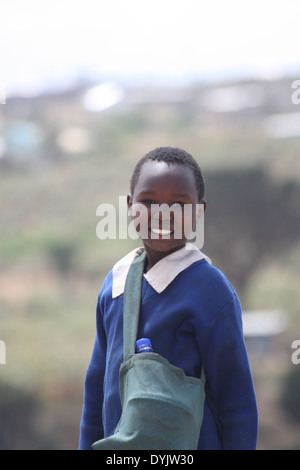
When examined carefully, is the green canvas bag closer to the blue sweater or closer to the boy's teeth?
the blue sweater

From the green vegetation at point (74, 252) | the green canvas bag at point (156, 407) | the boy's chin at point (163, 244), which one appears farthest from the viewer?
the green vegetation at point (74, 252)

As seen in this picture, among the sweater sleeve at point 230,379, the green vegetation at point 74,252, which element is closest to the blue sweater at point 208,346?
the sweater sleeve at point 230,379

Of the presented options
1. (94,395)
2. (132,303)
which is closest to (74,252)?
(94,395)

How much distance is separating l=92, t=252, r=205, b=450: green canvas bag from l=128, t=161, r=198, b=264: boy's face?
0.29 metres

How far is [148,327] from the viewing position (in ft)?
5.30

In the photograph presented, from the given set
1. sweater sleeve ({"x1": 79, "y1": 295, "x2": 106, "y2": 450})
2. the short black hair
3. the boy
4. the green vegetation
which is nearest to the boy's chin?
the boy

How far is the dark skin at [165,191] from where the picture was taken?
1639 millimetres

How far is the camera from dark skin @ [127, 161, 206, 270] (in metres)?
1.64

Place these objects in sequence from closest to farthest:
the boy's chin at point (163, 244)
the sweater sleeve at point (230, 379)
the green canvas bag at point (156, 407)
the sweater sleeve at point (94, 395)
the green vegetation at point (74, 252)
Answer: the green canvas bag at point (156, 407)
the sweater sleeve at point (230, 379)
the boy's chin at point (163, 244)
the sweater sleeve at point (94, 395)
the green vegetation at point (74, 252)

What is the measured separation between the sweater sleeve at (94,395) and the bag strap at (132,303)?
14 centimetres

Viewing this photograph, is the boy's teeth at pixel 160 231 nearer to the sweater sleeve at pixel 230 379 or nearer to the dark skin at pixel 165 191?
the dark skin at pixel 165 191

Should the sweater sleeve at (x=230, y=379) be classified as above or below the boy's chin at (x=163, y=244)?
below

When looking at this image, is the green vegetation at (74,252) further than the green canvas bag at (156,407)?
Yes

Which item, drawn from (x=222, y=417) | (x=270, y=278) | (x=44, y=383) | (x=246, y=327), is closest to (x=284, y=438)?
(x=246, y=327)
